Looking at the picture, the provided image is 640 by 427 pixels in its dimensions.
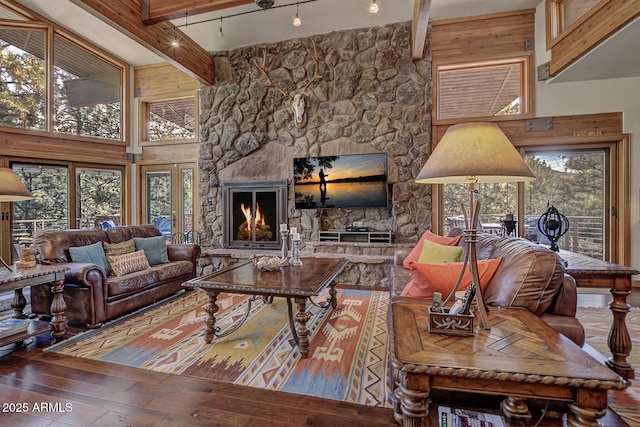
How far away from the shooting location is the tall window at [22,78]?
4.46 m

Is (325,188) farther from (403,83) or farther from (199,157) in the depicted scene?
(199,157)

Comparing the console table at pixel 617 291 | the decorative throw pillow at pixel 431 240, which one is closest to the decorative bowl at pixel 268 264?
the decorative throw pillow at pixel 431 240

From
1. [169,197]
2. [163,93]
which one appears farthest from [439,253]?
[163,93]

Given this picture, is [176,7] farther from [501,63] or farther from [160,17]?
[501,63]

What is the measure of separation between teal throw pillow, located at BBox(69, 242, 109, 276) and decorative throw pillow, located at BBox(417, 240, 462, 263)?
337cm

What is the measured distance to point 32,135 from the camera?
4.68m

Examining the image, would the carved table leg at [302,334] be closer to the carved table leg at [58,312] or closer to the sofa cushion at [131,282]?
the sofa cushion at [131,282]

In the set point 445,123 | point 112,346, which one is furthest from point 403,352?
point 445,123

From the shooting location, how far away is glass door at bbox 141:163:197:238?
19.6 ft

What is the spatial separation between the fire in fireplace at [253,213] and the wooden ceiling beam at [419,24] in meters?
2.74

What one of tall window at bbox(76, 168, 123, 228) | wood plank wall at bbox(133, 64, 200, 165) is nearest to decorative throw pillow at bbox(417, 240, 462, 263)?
wood plank wall at bbox(133, 64, 200, 165)

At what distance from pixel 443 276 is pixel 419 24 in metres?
3.33

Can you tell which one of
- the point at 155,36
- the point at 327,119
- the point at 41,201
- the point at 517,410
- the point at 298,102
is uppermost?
the point at 155,36

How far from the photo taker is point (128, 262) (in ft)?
11.4
